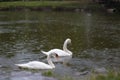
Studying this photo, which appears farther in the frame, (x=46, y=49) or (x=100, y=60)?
(x=46, y=49)

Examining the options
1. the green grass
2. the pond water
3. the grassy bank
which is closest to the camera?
the pond water

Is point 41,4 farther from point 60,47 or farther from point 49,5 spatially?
point 60,47

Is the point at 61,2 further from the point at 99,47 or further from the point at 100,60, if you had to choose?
the point at 100,60

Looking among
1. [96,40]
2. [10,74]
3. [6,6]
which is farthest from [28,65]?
[6,6]

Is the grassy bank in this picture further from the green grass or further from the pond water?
the pond water

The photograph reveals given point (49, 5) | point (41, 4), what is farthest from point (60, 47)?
point (41, 4)

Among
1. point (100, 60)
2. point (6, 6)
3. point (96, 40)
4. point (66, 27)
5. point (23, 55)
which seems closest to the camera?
point (100, 60)

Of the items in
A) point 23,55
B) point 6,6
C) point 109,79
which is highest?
point 109,79

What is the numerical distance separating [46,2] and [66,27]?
43599mm

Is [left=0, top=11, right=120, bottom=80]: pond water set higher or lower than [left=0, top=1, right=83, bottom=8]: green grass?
higher

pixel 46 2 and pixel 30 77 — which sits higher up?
pixel 30 77

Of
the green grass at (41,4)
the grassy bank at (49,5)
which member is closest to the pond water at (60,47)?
the grassy bank at (49,5)

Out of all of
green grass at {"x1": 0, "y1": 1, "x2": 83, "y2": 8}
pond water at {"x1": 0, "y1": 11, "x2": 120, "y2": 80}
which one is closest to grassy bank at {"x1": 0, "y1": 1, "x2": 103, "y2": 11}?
green grass at {"x1": 0, "y1": 1, "x2": 83, "y2": 8}

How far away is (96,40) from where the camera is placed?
38.5 m
